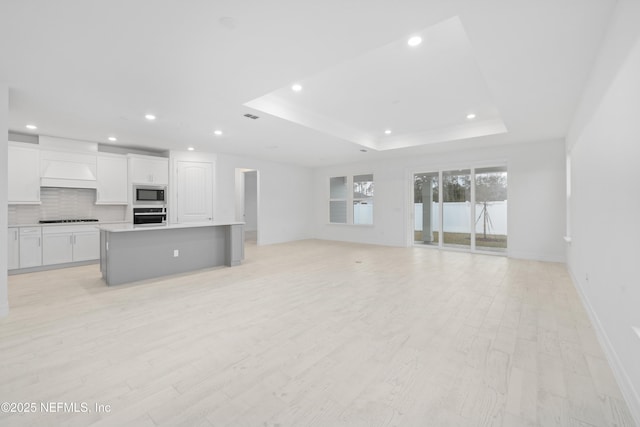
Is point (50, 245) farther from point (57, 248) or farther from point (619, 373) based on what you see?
point (619, 373)

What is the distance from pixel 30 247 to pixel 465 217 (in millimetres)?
9456

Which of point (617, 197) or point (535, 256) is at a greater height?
point (617, 197)

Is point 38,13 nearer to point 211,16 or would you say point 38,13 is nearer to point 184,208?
point 211,16

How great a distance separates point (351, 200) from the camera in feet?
31.1

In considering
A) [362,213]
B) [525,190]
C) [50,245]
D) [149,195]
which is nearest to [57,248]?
[50,245]

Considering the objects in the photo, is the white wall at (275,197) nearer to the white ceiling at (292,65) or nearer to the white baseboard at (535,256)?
the white ceiling at (292,65)

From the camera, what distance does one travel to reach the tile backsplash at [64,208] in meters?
5.36

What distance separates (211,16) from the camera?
2.15 meters

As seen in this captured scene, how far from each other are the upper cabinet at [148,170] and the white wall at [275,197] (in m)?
1.30

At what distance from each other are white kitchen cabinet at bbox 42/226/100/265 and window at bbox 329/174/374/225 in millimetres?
6785

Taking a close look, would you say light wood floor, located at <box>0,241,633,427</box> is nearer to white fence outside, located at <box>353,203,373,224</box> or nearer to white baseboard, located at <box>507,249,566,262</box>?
white baseboard, located at <box>507,249,566,262</box>

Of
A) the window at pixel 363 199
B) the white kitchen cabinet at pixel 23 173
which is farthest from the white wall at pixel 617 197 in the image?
the white kitchen cabinet at pixel 23 173

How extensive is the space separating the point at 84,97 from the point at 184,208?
3591mm

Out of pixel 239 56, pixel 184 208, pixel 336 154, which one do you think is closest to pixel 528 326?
pixel 239 56
